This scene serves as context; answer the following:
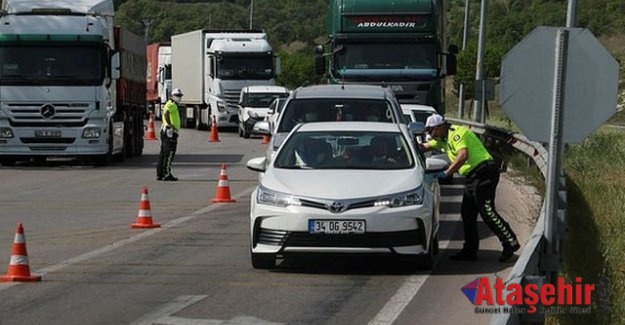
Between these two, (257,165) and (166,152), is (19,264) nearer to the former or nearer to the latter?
(257,165)

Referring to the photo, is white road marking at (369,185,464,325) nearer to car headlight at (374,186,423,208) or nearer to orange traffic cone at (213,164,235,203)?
car headlight at (374,186,423,208)

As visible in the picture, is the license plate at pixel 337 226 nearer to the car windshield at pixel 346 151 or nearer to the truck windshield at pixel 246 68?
the car windshield at pixel 346 151

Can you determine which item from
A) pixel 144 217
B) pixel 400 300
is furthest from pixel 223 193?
pixel 400 300

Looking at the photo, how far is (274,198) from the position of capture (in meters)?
13.0

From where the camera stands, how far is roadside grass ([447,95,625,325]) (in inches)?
406

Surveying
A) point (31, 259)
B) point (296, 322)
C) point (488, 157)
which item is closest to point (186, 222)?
point (31, 259)

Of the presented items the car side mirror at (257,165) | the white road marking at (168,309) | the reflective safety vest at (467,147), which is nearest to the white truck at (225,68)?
the car side mirror at (257,165)

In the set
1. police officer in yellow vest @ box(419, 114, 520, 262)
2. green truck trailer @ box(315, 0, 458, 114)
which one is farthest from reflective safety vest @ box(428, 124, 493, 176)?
green truck trailer @ box(315, 0, 458, 114)

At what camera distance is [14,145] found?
29547mm

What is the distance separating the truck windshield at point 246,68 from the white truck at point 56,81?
1923cm

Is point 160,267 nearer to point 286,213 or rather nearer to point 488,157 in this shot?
point 286,213

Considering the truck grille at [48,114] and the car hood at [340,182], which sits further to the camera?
the truck grille at [48,114]

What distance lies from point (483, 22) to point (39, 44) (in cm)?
1907

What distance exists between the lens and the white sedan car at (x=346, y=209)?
12.7m
